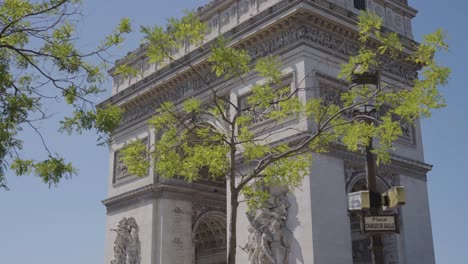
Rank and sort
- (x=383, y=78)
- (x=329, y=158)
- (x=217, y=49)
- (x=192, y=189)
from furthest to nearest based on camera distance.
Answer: (x=192, y=189) < (x=383, y=78) < (x=329, y=158) < (x=217, y=49)

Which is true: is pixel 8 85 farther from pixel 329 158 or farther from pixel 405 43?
pixel 405 43

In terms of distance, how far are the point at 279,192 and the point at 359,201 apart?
10894mm

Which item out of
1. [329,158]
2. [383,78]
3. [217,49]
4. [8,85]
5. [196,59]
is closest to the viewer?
[8,85]

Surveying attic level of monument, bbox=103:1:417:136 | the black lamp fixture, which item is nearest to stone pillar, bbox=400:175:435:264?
attic level of monument, bbox=103:1:417:136

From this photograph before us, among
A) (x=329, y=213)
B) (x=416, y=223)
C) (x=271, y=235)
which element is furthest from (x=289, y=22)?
(x=416, y=223)

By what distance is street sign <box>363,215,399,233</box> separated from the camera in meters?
9.29

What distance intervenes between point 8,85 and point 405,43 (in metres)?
17.6

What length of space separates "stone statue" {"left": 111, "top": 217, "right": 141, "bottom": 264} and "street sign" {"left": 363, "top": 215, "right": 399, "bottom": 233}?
18.2 m

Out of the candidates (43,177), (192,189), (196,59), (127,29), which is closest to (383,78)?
(196,59)

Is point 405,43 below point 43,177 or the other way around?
the other way around

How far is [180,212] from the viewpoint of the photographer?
26281 millimetres

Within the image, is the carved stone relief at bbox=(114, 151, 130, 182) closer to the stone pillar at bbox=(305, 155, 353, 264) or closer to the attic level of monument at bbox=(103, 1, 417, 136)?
the attic level of monument at bbox=(103, 1, 417, 136)

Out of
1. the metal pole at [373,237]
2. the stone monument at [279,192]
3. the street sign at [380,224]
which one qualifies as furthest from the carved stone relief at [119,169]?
the street sign at [380,224]

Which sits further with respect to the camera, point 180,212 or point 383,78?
point 180,212
